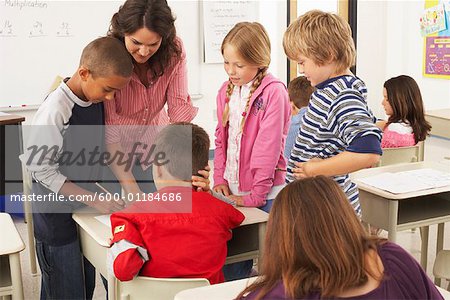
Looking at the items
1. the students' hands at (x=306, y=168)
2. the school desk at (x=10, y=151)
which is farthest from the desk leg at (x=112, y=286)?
the school desk at (x=10, y=151)

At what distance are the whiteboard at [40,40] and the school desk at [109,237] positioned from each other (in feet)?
9.79

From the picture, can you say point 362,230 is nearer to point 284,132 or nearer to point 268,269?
point 268,269

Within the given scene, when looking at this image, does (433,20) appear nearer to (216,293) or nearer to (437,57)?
(437,57)

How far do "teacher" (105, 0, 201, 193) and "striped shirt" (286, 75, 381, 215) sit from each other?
2.07 feet

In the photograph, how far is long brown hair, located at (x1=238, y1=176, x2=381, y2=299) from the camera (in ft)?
3.64

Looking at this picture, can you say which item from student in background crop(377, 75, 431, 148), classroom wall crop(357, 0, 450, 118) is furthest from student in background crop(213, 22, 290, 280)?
classroom wall crop(357, 0, 450, 118)

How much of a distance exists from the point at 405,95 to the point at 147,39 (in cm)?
200

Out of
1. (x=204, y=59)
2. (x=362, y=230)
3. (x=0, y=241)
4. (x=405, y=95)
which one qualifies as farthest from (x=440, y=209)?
(x=204, y=59)

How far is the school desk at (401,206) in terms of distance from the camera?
2.46 meters

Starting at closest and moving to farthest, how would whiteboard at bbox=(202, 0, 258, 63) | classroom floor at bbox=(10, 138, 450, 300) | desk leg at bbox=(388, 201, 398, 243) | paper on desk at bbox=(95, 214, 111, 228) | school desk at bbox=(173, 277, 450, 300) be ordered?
school desk at bbox=(173, 277, 450, 300) < paper on desk at bbox=(95, 214, 111, 228) < desk leg at bbox=(388, 201, 398, 243) < classroom floor at bbox=(10, 138, 450, 300) < whiteboard at bbox=(202, 0, 258, 63)

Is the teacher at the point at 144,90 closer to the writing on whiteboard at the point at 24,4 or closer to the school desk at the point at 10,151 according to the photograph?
the school desk at the point at 10,151

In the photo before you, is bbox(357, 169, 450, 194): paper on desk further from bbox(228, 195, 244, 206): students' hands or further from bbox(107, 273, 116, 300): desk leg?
bbox(107, 273, 116, 300): desk leg

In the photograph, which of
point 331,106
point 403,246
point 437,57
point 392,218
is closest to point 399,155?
point 403,246

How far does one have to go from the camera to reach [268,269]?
47.0 inches
